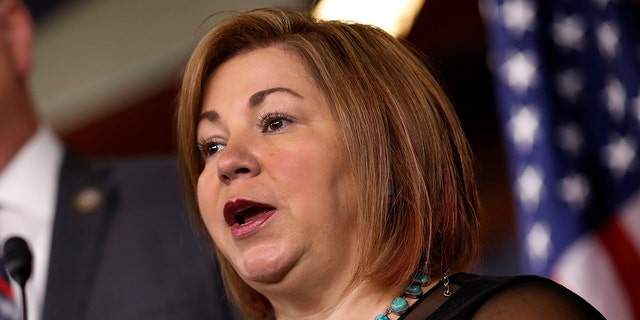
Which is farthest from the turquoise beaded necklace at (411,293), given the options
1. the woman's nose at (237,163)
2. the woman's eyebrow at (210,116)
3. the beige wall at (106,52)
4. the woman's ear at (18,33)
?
the beige wall at (106,52)

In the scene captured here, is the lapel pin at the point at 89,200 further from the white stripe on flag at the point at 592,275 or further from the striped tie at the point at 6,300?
the white stripe on flag at the point at 592,275

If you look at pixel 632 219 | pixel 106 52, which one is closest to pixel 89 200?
pixel 632 219

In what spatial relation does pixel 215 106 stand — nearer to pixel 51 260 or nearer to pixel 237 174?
pixel 237 174

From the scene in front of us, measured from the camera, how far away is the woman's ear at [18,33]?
295 cm

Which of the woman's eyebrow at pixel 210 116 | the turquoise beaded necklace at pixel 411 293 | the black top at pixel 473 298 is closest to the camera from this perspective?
the black top at pixel 473 298

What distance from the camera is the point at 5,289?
2520mm

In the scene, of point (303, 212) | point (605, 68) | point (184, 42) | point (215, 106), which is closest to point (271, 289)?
point (303, 212)

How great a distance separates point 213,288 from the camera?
2.62 metres

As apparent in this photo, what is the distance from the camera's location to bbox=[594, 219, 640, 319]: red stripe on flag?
8.28 ft

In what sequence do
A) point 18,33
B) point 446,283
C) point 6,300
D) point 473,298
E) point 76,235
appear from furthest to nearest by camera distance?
point 18,33
point 76,235
point 6,300
point 446,283
point 473,298

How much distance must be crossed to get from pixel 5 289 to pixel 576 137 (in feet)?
4.30

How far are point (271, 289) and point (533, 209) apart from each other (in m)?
0.98

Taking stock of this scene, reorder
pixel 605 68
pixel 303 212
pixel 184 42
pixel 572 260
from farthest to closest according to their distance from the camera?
1. pixel 184 42
2. pixel 605 68
3. pixel 572 260
4. pixel 303 212

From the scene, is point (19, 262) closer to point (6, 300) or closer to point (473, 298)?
point (6, 300)
